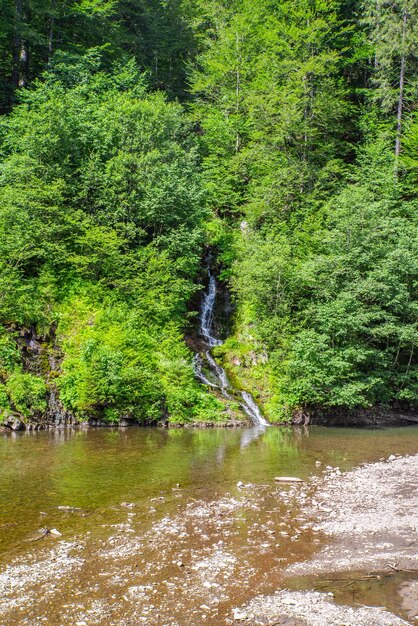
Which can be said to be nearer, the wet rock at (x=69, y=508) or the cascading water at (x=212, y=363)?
the wet rock at (x=69, y=508)

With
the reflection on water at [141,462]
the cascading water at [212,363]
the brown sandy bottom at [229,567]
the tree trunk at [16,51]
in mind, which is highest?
the tree trunk at [16,51]

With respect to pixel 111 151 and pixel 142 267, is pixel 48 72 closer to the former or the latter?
pixel 111 151

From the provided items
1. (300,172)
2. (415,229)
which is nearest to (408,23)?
(300,172)

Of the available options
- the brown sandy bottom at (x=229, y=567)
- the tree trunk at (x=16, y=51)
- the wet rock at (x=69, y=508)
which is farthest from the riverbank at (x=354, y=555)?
the tree trunk at (x=16, y=51)

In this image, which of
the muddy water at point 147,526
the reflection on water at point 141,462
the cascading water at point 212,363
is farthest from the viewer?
the cascading water at point 212,363

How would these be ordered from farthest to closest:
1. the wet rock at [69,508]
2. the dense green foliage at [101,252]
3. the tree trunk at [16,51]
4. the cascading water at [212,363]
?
the tree trunk at [16,51] < the cascading water at [212,363] < the dense green foliage at [101,252] < the wet rock at [69,508]

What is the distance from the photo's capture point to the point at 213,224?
29172 mm

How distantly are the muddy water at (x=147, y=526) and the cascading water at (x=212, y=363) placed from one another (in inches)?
215

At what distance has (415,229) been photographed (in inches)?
973

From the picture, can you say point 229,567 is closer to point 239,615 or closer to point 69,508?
point 239,615

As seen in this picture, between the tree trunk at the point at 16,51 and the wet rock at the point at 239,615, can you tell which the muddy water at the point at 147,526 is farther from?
the tree trunk at the point at 16,51

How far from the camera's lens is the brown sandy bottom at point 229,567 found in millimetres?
5156

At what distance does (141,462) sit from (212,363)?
34.8 ft

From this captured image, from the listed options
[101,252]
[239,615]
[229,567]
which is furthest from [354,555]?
[101,252]
